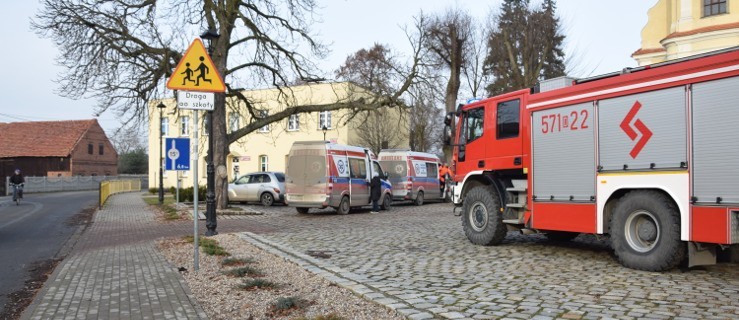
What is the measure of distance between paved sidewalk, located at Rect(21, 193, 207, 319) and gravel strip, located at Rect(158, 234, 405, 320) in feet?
0.71

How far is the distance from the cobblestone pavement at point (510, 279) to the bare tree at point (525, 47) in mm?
19838

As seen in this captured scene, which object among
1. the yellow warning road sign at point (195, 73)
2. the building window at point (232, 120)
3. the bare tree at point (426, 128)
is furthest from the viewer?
the bare tree at point (426, 128)

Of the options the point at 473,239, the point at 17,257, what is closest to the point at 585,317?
the point at 473,239

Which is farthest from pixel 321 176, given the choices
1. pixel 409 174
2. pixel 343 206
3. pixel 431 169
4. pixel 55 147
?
pixel 55 147

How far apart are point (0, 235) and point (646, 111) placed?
14.0m

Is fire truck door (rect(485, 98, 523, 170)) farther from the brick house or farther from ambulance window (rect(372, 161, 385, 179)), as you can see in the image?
the brick house

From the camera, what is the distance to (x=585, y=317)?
501cm

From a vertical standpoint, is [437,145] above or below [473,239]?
above

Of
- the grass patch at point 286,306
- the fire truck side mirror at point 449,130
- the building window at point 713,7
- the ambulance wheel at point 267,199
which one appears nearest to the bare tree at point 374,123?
the ambulance wheel at point 267,199

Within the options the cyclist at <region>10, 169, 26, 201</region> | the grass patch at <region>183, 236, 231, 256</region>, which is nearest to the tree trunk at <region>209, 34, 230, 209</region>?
the grass patch at <region>183, 236, 231, 256</region>

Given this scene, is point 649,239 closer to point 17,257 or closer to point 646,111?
point 646,111

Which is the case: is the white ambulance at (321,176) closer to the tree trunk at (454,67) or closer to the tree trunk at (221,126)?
the tree trunk at (221,126)

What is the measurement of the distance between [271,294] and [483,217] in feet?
16.6

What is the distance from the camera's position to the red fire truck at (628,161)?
640 centimetres
